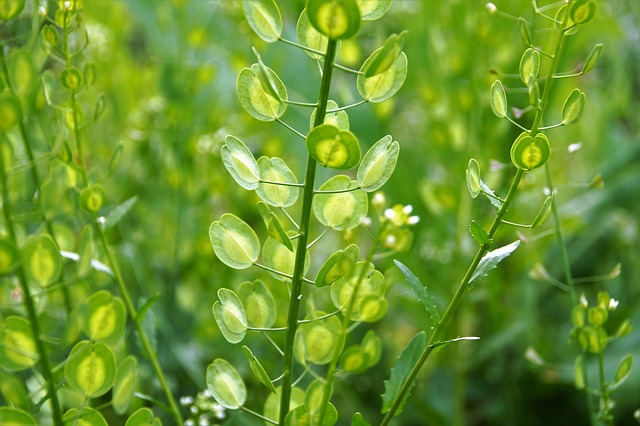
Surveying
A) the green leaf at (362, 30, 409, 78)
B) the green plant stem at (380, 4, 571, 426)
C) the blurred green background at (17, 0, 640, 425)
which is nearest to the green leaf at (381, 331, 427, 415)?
the green plant stem at (380, 4, 571, 426)

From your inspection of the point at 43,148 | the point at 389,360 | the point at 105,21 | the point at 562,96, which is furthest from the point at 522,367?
the point at 105,21

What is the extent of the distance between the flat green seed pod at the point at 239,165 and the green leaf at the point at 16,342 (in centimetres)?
8

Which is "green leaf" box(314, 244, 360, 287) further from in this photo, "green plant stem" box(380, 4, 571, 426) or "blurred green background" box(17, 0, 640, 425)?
"blurred green background" box(17, 0, 640, 425)

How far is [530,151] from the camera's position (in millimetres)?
256

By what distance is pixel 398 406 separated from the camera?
267mm

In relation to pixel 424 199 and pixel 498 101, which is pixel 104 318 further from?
pixel 424 199

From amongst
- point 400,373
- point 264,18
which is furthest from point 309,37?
point 400,373

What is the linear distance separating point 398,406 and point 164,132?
1.46 ft

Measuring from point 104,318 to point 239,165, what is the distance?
6cm

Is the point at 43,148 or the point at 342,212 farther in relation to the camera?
the point at 43,148

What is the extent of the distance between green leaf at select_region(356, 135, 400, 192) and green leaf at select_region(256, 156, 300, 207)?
3 centimetres

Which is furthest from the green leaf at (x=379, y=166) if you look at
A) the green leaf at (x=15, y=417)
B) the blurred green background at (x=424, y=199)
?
the blurred green background at (x=424, y=199)

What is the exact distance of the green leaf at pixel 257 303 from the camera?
29 cm

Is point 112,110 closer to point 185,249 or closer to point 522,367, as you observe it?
point 185,249
